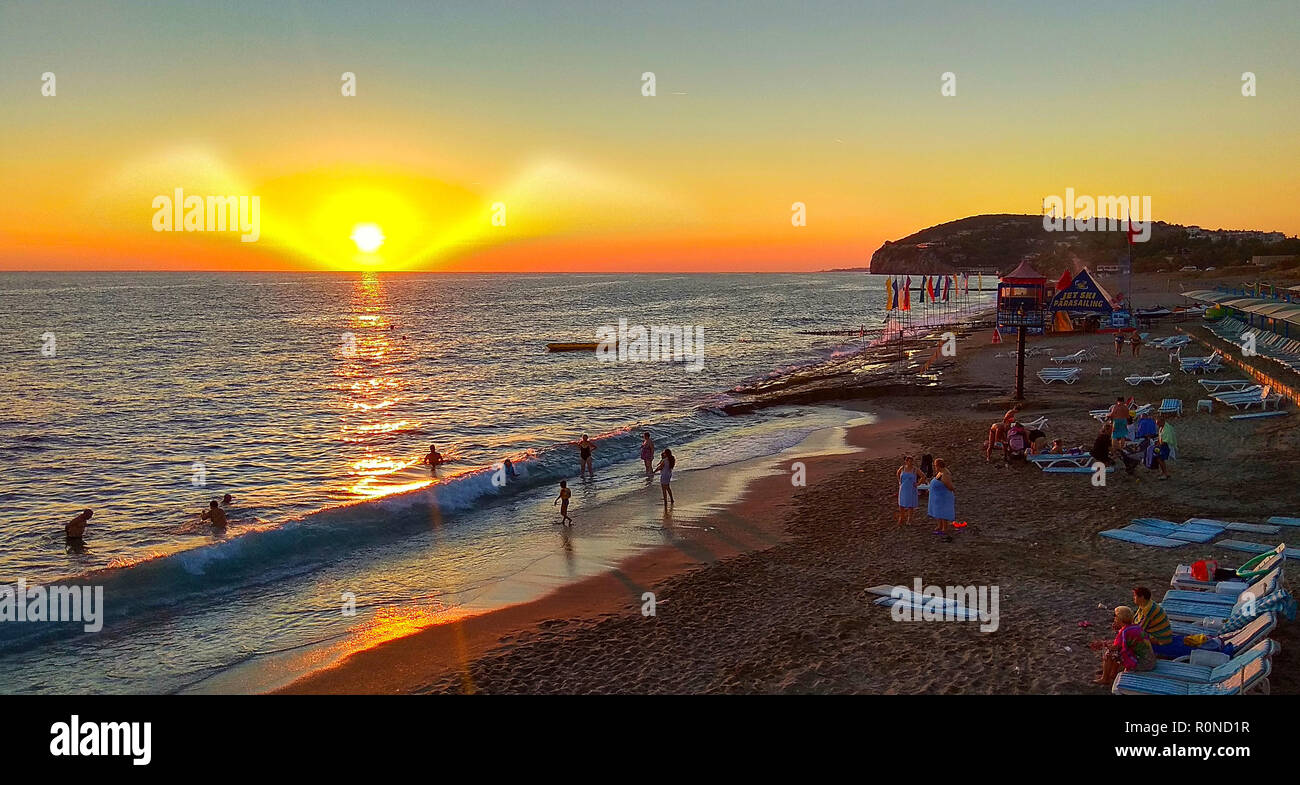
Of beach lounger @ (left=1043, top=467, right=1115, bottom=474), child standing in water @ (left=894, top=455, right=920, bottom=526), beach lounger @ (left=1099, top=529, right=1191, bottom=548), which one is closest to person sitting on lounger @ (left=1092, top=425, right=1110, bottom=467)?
beach lounger @ (left=1043, top=467, right=1115, bottom=474)

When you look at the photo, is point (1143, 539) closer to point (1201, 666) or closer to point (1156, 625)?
point (1156, 625)

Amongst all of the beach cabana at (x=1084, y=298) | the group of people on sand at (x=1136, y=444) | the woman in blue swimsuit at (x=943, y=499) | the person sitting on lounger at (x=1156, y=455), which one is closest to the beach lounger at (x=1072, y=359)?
the beach cabana at (x=1084, y=298)

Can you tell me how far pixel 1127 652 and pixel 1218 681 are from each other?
2.55 feet

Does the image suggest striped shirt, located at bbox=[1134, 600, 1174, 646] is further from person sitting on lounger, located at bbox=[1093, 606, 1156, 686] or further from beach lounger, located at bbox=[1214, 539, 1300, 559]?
beach lounger, located at bbox=[1214, 539, 1300, 559]

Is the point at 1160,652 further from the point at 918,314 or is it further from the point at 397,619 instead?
the point at 918,314

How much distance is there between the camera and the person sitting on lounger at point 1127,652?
8.34 metres

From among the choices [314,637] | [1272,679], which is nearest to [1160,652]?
[1272,679]

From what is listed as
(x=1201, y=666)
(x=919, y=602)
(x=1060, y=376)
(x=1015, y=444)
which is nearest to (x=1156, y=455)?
(x=1015, y=444)

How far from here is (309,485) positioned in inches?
926

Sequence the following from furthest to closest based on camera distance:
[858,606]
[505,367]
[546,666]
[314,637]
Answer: [505,367] → [314,637] → [858,606] → [546,666]

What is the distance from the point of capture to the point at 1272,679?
8.23 metres

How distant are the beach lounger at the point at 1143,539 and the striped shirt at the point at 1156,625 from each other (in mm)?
4865

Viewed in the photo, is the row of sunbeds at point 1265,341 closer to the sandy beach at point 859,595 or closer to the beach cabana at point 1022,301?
the beach cabana at point 1022,301
